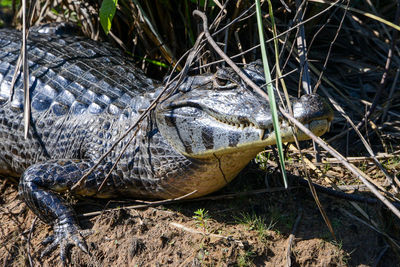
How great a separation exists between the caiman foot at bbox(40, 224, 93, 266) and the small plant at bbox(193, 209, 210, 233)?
0.63 metres

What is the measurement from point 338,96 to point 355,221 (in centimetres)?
139

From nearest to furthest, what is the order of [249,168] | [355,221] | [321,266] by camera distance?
[321,266] < [355,221] < [249,168]

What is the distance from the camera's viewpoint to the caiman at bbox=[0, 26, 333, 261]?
2.79 metres

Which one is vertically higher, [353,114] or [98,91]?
[98,91]

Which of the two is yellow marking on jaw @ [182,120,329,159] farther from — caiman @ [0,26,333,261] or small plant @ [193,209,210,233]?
small plant @ [193,209,210,233]

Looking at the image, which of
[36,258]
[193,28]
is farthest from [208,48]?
[36,258]

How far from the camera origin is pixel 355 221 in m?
3.20

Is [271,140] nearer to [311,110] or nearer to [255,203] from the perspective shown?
[311,110]

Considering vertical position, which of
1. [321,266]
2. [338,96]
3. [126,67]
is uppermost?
[126,67]

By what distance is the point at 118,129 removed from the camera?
132 inches

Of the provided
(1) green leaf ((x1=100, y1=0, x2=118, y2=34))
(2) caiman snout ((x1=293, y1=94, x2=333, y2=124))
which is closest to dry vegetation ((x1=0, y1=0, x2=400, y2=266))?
(2) caiman snout ((x1=293, y1=94, x2=333, y2=124))

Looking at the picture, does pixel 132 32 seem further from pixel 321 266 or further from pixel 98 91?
pixel 321 266

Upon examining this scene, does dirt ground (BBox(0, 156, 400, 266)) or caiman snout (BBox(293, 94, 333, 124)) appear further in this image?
dirt ground (BBox(0, 156, 400, 266))

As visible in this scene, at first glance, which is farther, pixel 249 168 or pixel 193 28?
pixel 193 28
